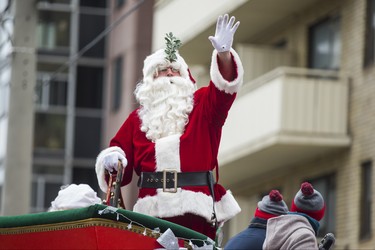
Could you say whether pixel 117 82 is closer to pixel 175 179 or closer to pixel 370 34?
pixel 370 34

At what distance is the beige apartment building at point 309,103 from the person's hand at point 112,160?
1410cm

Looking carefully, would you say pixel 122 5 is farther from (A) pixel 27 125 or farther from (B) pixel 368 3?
(A) pixel 27 125

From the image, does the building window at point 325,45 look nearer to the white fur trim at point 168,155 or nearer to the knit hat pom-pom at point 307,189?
the white fur trim at point 168,155

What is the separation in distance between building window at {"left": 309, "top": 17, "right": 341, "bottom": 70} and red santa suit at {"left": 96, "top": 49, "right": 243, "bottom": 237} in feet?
51.4

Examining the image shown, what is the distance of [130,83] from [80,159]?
19.1ft

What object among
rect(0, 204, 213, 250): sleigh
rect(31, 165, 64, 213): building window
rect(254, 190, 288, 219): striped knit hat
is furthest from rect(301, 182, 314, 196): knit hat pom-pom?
rect(31, 165, 64, 213): building window

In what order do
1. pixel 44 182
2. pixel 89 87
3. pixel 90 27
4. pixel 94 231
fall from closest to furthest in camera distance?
pixel 94 231, pixel 44 182, pixel 90 27, pixel 89 87

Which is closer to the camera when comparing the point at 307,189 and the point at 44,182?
the point at 307,189

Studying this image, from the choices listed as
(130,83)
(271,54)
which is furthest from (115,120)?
(271,54)

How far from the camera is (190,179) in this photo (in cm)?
1130

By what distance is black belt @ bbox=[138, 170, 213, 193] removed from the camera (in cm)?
1127

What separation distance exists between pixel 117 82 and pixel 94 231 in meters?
33.7

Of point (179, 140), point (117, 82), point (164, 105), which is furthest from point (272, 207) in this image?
point (117, 82)

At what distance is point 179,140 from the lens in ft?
37.5
